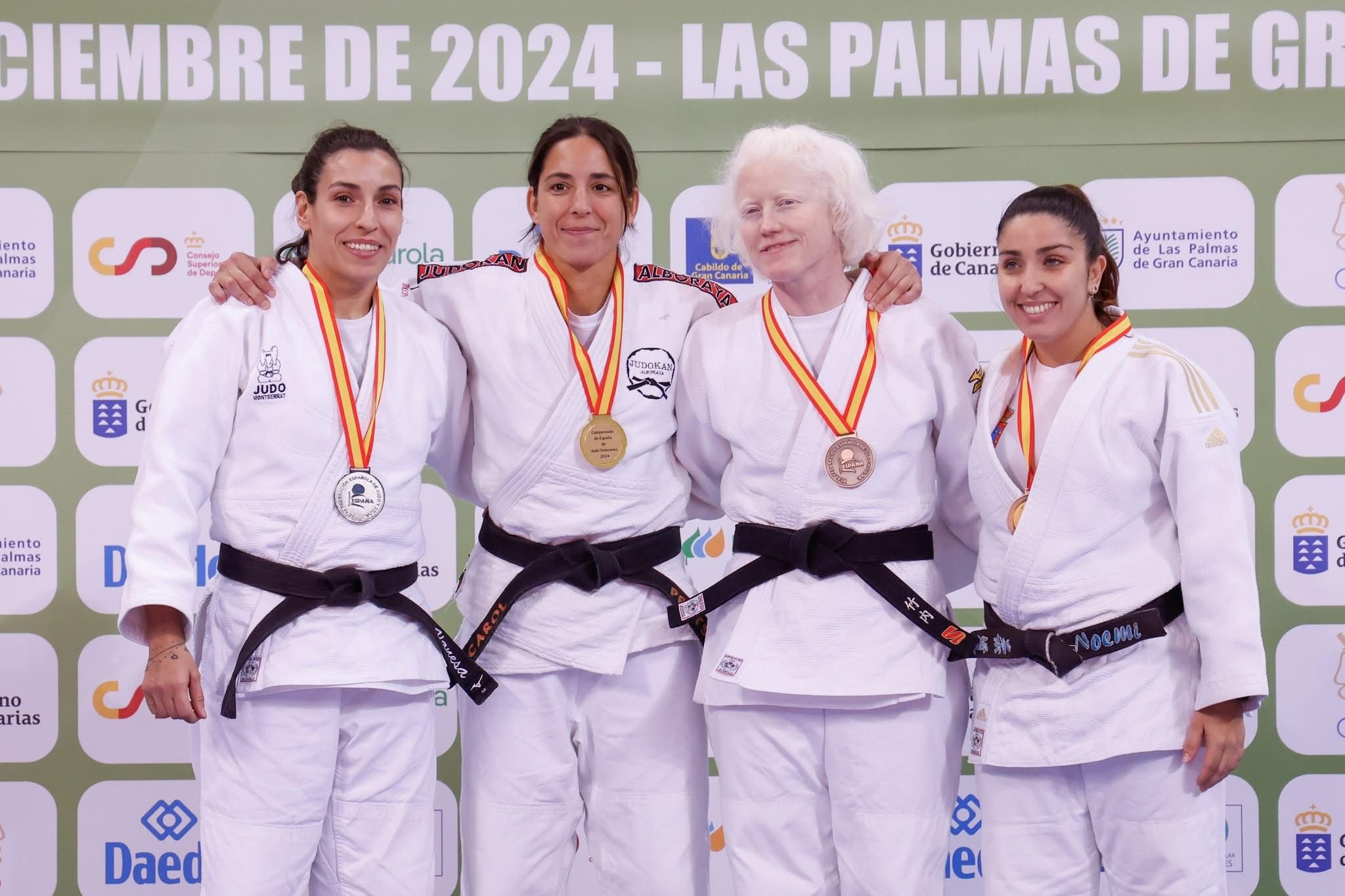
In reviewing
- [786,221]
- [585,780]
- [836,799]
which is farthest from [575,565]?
[786,221]

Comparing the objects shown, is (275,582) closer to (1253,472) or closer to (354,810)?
(354,810)

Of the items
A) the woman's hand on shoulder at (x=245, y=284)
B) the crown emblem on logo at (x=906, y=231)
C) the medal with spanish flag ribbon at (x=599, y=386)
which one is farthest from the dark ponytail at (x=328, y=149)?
the crown emblem on logo at (x=906, y=231)

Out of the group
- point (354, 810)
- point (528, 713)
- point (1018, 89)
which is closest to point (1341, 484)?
point (1018, 89)

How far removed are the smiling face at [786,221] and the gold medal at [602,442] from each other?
51cm

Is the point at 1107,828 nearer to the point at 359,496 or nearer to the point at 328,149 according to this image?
the point at 359,496

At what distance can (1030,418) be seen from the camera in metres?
2.52

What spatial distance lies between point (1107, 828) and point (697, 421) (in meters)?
1.29

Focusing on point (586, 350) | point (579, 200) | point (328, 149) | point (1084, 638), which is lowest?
point (1084, 638)

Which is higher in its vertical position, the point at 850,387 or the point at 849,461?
the point at 850,387

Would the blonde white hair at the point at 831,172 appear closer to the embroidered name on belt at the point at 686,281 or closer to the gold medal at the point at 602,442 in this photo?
the embroidered name on belt at the point at 686,281

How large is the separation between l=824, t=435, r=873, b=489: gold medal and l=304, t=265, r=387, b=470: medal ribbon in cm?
102

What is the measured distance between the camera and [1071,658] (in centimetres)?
240

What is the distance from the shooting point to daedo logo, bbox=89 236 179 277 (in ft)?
13.3

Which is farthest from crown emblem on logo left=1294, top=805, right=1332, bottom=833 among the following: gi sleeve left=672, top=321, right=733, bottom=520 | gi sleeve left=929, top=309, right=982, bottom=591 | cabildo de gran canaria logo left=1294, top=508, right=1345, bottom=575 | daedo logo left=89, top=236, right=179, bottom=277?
daedo logo left=89, top=236, right=179, bottom=277
